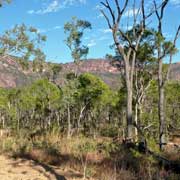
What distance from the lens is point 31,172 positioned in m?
7.23

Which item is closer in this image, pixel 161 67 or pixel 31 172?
pixel 31 172

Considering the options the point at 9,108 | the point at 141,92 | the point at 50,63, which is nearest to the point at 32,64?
the point at 50,63

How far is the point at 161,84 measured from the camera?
15.7m

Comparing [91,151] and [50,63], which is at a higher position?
[50,63]

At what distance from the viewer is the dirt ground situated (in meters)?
6.81

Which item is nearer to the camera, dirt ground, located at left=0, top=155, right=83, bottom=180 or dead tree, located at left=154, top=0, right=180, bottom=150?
dirt ground, located at left=0, top=155, right=83, bottom=180

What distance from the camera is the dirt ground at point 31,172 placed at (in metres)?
6.81

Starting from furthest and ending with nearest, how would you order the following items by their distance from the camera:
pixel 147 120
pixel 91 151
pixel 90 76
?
pixel 90 76 → pixel 147 120 → pixel 91 151

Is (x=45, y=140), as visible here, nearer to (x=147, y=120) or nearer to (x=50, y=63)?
(x=50, y=63)

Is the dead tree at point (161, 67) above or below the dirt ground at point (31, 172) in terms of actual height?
above

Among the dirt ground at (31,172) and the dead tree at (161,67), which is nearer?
the dirt ground at (31,172)

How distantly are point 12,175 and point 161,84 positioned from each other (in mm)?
10092

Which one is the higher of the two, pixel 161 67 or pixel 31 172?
pixel 161 67

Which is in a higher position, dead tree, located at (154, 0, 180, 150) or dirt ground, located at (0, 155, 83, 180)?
dead tree, located at (154, 0, 180, 150)
